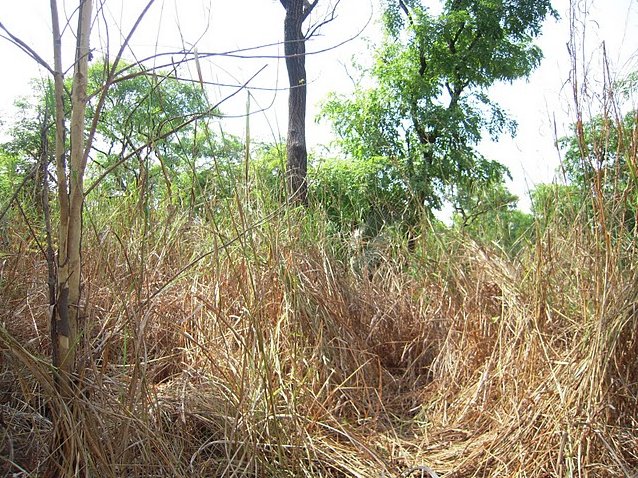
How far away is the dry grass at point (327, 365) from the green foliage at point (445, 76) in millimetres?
7857

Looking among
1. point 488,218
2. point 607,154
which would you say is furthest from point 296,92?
point 607,154

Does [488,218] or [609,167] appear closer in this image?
[609,167]

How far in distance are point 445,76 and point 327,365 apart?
10.0 meters

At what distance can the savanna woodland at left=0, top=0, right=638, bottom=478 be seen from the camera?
137 centimetres

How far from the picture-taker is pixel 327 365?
7.09 feet

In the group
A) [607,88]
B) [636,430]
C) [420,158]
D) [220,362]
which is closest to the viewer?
[636,430]

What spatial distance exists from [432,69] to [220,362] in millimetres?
10133

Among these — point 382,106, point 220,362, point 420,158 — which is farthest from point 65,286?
point 382,106

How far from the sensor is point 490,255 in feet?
8.59

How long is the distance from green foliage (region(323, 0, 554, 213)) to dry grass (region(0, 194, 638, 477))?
7857mm

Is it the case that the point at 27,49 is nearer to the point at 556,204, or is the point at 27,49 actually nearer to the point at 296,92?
the point at 556,204

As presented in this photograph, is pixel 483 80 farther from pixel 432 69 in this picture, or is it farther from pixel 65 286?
pixel 65 286

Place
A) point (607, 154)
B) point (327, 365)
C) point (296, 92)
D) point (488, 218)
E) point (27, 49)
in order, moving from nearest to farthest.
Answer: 1. point (27, 49)
2. point (607, 154)
3. point (327, 365)
4. point (488, 218)
5. point (296, 92)

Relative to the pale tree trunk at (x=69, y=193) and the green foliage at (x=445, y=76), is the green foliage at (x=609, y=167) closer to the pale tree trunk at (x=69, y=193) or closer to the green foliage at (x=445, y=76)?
the pale tree trunk at (x=69, y=193)
